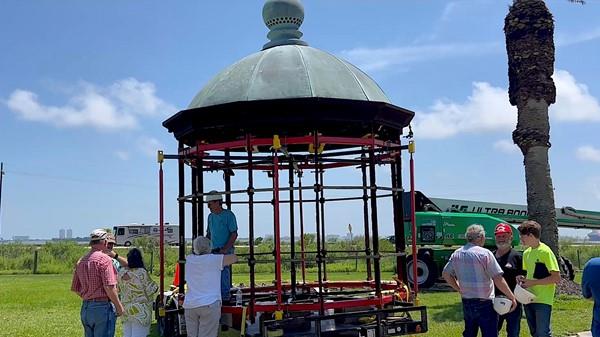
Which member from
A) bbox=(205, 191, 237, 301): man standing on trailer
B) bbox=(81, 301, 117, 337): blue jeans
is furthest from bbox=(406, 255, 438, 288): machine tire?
bbox=(81, 301, 117, 337): blue jeans

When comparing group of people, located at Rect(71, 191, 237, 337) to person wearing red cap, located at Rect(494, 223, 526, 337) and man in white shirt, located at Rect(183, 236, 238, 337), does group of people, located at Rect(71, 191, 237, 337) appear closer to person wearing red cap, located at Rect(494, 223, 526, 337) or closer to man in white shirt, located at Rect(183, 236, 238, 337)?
man in white shirt, located at Rect(183, 236, 238, 337)

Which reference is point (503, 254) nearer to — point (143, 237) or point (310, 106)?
point (310, 106)

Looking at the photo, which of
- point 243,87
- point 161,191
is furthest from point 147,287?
point 243,87

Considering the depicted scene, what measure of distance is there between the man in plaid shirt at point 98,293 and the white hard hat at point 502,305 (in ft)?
12.9

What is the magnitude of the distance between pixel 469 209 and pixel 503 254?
1647 cm

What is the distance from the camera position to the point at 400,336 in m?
7.66

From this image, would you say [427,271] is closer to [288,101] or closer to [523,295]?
[523,295]

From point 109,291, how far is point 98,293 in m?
0.16

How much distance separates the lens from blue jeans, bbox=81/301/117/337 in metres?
6.63

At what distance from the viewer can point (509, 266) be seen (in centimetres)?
696

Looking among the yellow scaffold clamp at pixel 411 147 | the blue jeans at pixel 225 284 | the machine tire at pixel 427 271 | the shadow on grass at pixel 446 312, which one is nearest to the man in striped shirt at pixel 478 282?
the yellow scaffold clamp at pixel 411 147

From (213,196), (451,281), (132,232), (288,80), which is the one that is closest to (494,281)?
(451,281)

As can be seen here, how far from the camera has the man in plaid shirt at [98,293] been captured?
6590 mm

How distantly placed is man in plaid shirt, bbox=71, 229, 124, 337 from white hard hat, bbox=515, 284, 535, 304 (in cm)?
419
